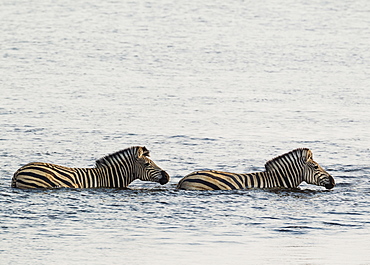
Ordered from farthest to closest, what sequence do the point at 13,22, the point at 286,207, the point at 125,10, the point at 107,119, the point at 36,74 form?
the point at 125,10
the point at 13,22
the point at 36,74
the point at 107,119
the point at 286,207

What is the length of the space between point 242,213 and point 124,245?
→ 272cm

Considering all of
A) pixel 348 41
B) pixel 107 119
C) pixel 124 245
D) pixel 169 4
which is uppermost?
pixel 169 4

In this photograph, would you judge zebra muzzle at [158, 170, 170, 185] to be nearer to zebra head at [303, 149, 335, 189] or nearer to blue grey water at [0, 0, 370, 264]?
blue grey water at [0, 0, 370, 264]

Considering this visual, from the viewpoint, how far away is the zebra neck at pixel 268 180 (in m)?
16.4

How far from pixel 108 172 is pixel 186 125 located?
7.20m

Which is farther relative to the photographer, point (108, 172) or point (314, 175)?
point (314, 175)

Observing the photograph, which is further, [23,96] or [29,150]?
[23,96]

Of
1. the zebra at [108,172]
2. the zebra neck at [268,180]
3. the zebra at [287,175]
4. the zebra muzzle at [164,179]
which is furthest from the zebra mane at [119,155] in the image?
the zebra neck at [268,180]

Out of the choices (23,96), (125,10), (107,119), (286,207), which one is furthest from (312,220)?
(125,10)

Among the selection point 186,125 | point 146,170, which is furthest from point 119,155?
point 186,125

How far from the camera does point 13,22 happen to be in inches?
1902

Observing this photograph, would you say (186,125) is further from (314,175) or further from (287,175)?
(314,175)

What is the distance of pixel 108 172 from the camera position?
1661 cm

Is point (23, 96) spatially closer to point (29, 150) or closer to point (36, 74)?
point (36, 74)
